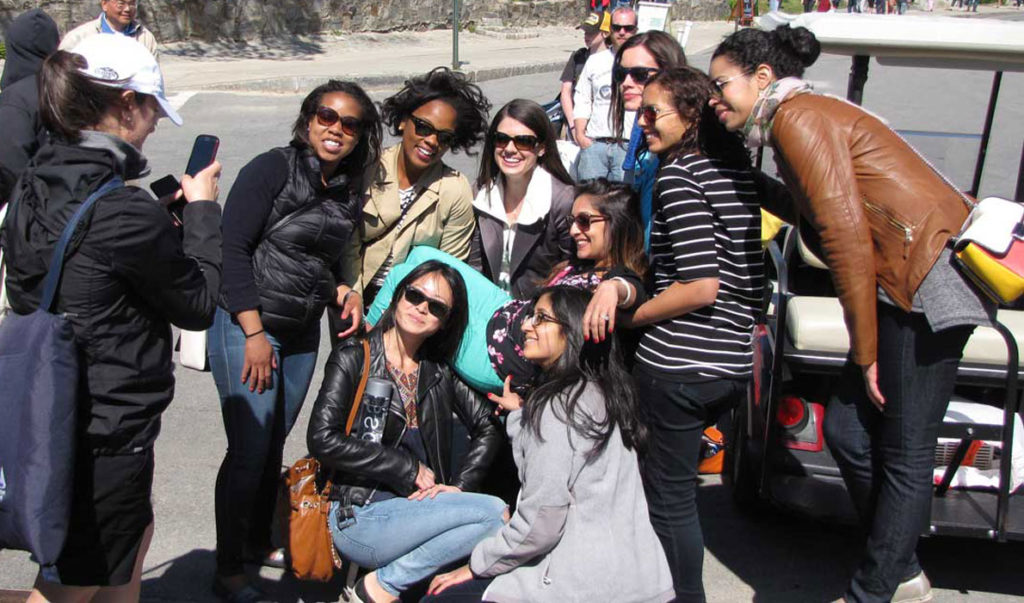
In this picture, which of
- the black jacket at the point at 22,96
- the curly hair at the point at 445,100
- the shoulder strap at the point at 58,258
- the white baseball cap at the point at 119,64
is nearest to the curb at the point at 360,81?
the black jacket at the point at 22,96

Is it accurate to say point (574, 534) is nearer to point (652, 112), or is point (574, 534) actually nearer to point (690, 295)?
point (690, 295)

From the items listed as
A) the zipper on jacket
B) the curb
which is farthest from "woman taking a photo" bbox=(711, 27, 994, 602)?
the curb

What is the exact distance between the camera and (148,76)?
101 inches

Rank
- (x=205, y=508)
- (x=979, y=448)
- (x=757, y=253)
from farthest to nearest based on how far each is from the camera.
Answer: (x=205, y=508) → (x=979, y=448) → (x=757, y=253)

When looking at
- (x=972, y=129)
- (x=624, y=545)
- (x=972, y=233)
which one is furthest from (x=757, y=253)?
(x=972, y=129)

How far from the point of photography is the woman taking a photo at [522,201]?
12.3ft

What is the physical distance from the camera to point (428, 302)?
339 centimetres

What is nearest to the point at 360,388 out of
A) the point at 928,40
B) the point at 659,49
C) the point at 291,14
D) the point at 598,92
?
the point at 659,49

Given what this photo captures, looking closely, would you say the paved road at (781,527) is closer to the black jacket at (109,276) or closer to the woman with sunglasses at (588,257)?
the woman with sunglasses at (588,257)

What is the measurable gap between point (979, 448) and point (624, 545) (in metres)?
1.54

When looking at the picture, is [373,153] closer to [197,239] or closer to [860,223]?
[197,239]

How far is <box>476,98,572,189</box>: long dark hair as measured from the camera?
3.76 metres

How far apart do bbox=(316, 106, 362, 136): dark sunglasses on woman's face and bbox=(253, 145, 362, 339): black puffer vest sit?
0.11 metres

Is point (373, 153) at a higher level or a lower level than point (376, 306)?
higher
